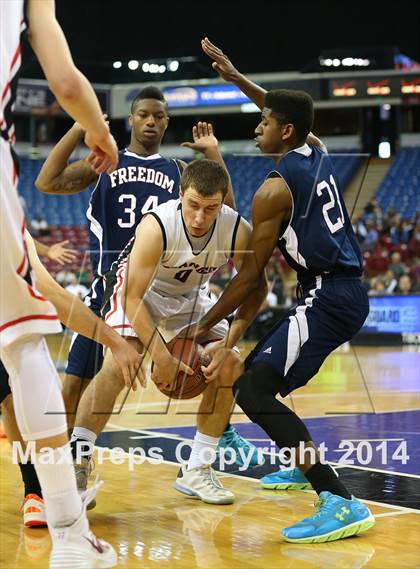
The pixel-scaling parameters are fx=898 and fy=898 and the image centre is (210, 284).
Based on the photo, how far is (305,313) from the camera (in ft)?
14.6

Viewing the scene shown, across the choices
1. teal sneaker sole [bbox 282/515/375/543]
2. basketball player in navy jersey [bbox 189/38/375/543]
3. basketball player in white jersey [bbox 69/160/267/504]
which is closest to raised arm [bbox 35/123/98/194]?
→ basketball player in white jersey [bbox 69/160/267/504]

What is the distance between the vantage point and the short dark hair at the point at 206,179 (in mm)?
4426

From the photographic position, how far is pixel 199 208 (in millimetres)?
4465

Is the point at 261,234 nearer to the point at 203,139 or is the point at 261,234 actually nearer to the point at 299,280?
the point at 299,280

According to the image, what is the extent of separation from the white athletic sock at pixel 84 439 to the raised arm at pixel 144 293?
1.71ft

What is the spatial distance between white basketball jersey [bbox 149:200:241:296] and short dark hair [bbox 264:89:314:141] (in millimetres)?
603

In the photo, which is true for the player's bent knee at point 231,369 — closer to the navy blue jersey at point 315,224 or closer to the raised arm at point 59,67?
the navy blue jersey at point 315,224

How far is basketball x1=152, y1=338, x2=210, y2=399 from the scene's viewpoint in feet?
15.5

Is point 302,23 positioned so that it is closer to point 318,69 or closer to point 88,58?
point 318,69

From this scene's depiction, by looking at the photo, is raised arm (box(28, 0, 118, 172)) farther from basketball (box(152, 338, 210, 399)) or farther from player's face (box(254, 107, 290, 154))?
basketball (box(152, 338, 210, 399))

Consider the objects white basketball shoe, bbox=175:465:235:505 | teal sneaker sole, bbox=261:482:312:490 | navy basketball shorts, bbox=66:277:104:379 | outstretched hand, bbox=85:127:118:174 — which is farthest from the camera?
navy basketball shorts, bbox=66:277:104:379

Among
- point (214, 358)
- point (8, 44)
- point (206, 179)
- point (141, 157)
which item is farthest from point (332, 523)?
point (141, 157)

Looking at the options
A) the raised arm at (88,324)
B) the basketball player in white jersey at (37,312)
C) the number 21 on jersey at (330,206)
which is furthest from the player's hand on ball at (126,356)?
the number 21 on jersey at (330,206)

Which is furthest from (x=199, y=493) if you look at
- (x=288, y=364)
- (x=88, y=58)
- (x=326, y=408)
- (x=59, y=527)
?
(x=88, y=58)
